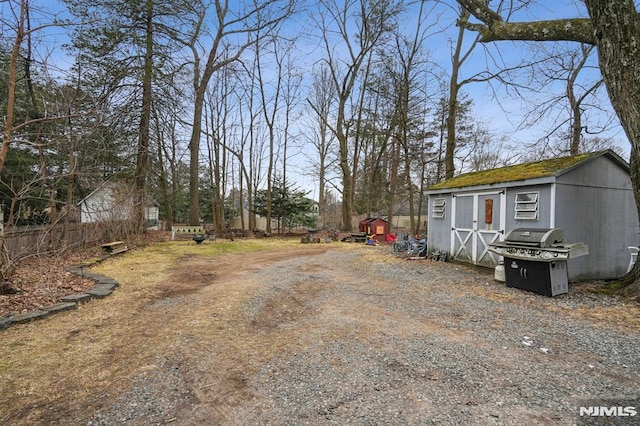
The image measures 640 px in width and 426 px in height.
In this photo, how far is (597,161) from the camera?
260 inches

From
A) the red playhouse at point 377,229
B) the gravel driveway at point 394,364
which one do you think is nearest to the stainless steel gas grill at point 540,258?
the gravel driveway at point 394,364

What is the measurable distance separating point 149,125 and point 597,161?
13894 millimetres

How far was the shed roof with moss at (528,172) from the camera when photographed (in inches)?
248

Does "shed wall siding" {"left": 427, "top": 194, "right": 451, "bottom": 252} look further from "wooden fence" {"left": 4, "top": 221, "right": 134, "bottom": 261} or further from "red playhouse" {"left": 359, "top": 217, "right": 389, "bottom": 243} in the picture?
"wooden fence" {"left": 4, "top": 221, "right": 134, "bottom": 261}

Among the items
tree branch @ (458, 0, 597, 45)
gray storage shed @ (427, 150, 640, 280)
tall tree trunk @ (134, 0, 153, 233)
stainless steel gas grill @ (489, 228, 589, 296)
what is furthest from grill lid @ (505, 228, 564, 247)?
tall tree trunk @ (134, 0, 153, 233)

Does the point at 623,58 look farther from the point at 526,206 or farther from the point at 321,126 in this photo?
the point at 321,126

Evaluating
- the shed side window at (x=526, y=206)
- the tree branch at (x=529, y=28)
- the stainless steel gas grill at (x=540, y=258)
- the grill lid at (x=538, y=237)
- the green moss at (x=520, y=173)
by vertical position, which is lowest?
the stainless steel gas grill at (x=540, y=258)

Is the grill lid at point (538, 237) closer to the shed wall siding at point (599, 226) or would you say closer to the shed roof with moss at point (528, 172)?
the shed wall siding at point (599, 226)

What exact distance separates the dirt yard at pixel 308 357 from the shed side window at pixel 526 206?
1.74 m

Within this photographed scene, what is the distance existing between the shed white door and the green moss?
0.33 m

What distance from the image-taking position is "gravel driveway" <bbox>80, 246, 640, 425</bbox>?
214 centimetres

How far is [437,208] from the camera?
9445 mm

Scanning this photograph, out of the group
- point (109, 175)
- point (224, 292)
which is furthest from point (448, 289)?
point (109, 175)

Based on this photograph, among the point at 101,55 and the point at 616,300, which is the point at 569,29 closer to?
the point at 616,300
